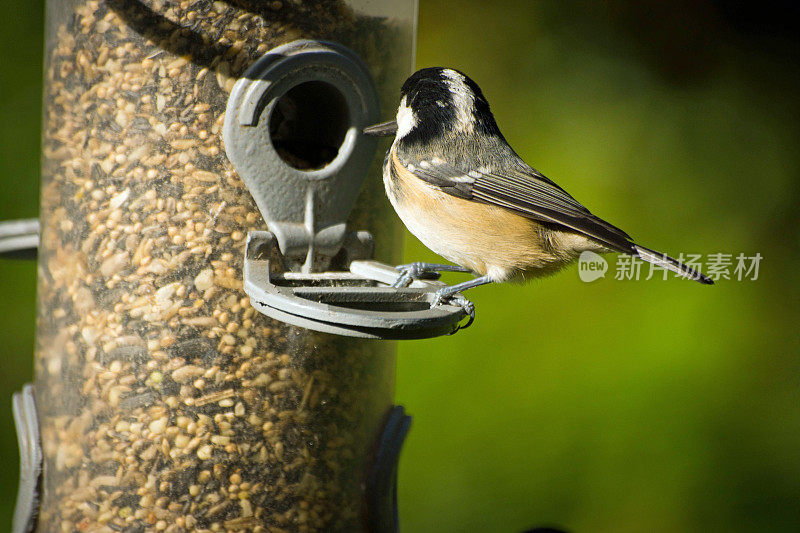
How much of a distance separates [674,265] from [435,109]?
0.81 meters

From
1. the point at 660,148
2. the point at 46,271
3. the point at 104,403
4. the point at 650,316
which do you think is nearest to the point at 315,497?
the point at 104,403

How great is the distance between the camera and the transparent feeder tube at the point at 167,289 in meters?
2.11

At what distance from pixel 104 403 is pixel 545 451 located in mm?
1988

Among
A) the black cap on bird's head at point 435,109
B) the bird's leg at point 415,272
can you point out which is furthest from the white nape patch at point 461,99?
the bird's leg at point 415,272

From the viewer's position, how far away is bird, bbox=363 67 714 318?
2340 millimetres

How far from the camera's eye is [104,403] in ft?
7.19

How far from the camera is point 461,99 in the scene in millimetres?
2439

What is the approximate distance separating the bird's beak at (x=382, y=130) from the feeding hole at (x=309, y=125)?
67 mm

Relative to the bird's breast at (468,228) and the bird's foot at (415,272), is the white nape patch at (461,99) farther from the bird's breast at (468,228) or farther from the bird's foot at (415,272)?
the bird's foot at (415,272)

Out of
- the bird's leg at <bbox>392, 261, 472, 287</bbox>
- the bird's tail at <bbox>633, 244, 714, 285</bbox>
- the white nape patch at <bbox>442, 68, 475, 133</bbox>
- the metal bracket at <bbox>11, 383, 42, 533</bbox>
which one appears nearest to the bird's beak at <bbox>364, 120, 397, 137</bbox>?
the white nape patch at <bbox>442, 68, 475, 133</bbox>

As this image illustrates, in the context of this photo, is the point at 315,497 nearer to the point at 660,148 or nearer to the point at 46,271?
the point at 46,271

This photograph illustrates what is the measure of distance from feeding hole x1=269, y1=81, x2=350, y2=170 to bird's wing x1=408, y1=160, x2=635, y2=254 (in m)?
0.24

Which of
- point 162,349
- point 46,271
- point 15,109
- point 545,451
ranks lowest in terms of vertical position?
point 545,451

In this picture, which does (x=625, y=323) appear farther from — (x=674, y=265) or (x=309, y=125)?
(x=309, y=125)
